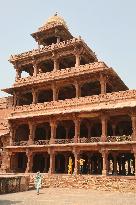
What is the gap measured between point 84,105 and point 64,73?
450 centimetres

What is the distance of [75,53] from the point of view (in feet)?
97.2

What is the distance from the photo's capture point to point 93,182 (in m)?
23.1

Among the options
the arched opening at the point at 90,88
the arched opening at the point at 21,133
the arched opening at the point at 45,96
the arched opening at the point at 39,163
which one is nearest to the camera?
the arched opening at the point at 90,88

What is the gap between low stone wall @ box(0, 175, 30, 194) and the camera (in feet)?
61.8

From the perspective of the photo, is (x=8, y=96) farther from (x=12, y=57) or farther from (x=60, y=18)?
(x=60, y=18)

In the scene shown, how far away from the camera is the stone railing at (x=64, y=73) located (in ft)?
88.8

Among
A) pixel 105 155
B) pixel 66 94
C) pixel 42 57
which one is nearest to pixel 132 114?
pixel 105 155

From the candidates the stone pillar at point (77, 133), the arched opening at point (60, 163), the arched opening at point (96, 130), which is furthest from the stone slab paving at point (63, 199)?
the arched opening at point (60, 163)

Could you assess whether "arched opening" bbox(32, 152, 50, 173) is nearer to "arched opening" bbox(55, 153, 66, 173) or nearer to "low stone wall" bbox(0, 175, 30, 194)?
"arched opening" bbox(55, 153, 66, 173)

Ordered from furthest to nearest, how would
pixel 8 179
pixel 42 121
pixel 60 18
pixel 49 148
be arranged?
pixel 60 18, pixel 42 121, pixel 49 148, pixel 8 179

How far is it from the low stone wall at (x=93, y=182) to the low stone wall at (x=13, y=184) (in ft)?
7.89

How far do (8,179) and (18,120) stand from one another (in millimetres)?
11596

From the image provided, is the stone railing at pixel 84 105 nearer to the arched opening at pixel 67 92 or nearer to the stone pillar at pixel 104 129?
the stone pillar at pixel 104 129


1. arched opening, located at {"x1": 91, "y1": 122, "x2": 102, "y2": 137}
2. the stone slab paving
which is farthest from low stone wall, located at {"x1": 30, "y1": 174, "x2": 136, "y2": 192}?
arched opening, located at {"x1": 91, "y1": 122, "x2": 102, "y2": 137}
